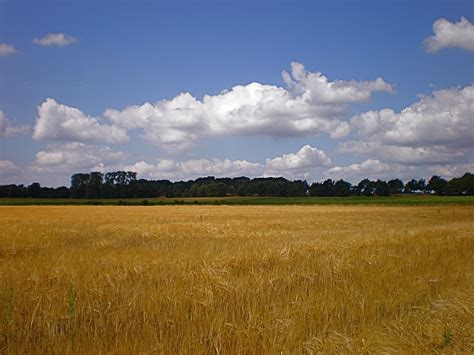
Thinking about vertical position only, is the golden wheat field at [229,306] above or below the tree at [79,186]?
below

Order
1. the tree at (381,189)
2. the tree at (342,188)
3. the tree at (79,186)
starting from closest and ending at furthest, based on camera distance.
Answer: the tree at (79,186) < the tree at (381,189) < the tree at (342,188)

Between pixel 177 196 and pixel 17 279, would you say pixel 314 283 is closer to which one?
pixel 17 279

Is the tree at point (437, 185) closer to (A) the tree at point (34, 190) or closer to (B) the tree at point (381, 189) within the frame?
(B) the tree at point (381, 189)

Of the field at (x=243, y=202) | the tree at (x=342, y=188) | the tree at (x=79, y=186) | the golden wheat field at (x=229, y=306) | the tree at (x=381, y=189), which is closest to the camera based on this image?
the golden wheat field at (x=229, y=306)

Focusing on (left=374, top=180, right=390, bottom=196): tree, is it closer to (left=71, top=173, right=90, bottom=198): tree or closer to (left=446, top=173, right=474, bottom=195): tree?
(left=446, top=173, right=474, bottom=195): tree

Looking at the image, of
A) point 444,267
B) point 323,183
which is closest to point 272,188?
point 323,183

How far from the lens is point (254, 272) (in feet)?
29.0

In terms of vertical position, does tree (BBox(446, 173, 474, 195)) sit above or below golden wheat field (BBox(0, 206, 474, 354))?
above

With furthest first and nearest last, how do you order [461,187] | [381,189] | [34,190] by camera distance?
[381,189], [461,187], [34,190]

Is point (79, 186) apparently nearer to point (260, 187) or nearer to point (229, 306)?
point (260, 187)

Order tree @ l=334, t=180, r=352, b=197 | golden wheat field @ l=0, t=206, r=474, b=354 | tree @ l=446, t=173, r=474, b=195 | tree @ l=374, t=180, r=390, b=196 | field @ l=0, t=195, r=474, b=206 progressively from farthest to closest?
1. tree @ l=334, t=180, r=352, b=197
2. tree @ l=374, t=180, r=390, b=196
3. tree @ l=446, t=173, r=474, b=195
4. field @ l=0, t=195, r=474, b=206
5. golden wheat field @ l=0, t=206, r=474, b=354

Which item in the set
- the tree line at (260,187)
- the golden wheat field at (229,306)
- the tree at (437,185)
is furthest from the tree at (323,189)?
the golden wheat field at (229,306)

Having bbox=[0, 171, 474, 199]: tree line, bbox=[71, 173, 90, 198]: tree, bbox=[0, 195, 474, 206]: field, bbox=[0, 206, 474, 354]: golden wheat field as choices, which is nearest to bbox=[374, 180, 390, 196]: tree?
bbox=[0, 171, 474, 199]: tree line

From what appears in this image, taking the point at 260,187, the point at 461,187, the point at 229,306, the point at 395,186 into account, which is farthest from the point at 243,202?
the point at 229,306
